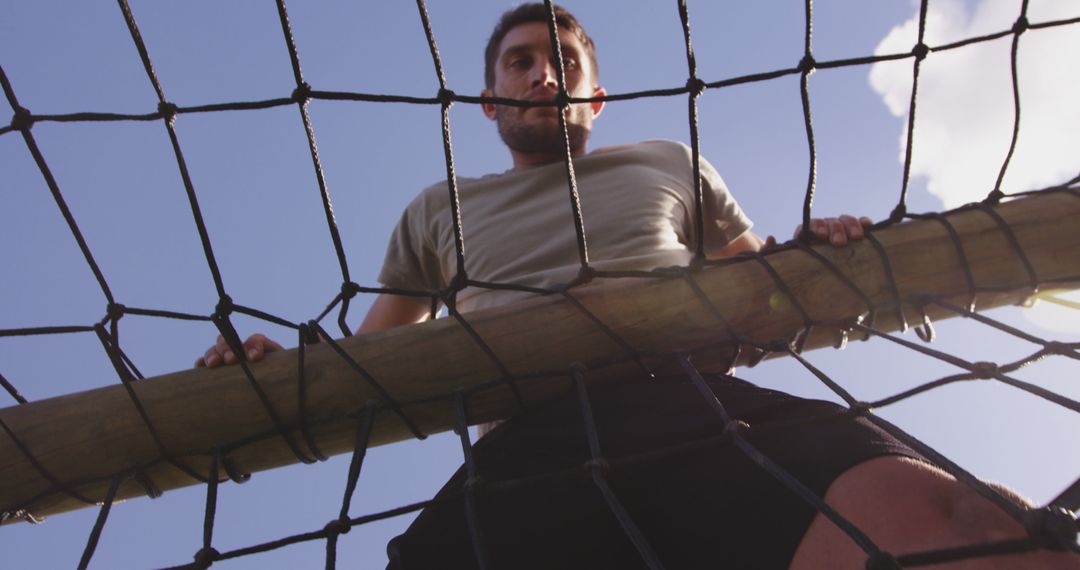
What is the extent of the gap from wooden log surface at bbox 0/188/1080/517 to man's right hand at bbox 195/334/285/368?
1 centimetres

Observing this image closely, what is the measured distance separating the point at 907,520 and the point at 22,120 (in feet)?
3.22

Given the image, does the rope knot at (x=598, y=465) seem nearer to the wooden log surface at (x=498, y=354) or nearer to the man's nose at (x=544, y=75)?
the wooden log surface at (x=498, y=354)

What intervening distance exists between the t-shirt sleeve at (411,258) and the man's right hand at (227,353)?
51 centimetres

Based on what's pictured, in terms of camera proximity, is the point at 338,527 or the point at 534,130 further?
the point at 534,130

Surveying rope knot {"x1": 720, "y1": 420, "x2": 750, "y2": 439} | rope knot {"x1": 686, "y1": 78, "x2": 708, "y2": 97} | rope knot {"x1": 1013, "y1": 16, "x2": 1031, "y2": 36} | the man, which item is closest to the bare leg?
the man

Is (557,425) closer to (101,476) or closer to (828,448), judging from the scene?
(828,448)

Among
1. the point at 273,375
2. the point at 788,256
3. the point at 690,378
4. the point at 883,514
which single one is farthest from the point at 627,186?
the point at 883,514

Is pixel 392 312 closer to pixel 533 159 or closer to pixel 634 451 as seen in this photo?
pixel 533 159

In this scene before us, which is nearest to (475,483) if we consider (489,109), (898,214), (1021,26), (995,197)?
(898,214)

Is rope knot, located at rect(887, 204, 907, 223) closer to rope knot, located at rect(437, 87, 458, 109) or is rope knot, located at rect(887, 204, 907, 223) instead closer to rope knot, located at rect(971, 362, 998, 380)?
rope knot, located at rect(971, 362, 998, 380)

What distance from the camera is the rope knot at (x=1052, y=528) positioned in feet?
2.01

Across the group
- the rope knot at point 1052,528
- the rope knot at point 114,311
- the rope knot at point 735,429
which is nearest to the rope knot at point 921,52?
the rope knot at point 735,429

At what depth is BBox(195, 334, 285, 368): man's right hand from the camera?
1010 millimetres

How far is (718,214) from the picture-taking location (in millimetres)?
1569
